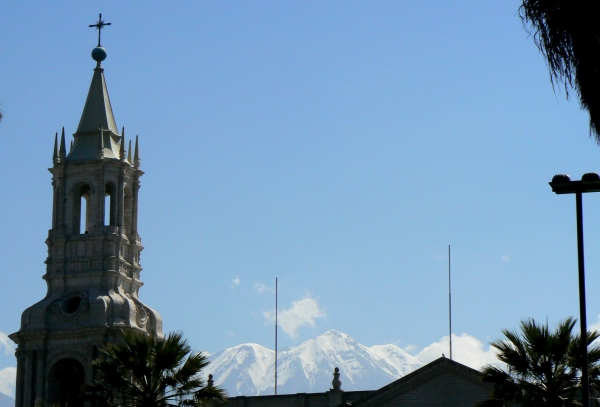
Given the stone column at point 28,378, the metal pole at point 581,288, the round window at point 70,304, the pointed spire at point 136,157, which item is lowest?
the metal pole at point 581,288

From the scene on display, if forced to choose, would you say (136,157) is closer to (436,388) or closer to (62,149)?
(62,149)

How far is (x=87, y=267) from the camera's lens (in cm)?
6856

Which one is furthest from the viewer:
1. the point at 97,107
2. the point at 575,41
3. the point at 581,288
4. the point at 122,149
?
the point at 97,107

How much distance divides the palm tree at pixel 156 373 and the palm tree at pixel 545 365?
386 inches

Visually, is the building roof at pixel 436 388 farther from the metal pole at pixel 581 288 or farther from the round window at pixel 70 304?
the metal pole at pixel 581 288

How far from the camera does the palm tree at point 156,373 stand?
43.0 metres

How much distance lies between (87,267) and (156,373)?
26.3 meters

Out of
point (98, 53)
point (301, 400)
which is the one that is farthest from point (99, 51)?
point (301, 400)

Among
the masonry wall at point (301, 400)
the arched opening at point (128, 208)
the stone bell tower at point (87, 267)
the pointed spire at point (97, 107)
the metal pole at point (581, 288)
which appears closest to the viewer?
the metal pole at point (581, 288)

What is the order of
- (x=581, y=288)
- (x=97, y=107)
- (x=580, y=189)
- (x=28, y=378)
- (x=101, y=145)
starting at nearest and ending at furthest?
(x=581, y=288) < (x=580, y=189) < (x=28, y=378) < (x=101, y=145) < (x=97, y=107)

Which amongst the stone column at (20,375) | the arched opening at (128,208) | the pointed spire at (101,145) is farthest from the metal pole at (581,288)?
the arched opening at (128,208)

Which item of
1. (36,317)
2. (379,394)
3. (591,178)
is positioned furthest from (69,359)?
(591,178)

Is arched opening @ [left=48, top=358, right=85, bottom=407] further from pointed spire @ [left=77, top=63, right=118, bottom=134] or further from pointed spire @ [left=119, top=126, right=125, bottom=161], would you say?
pointed spire @ [left=77, top=63, right=118, bottom=134]

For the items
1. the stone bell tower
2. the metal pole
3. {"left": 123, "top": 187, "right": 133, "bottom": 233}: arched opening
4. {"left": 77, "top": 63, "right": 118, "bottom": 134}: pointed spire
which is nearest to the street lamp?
the metal pole
